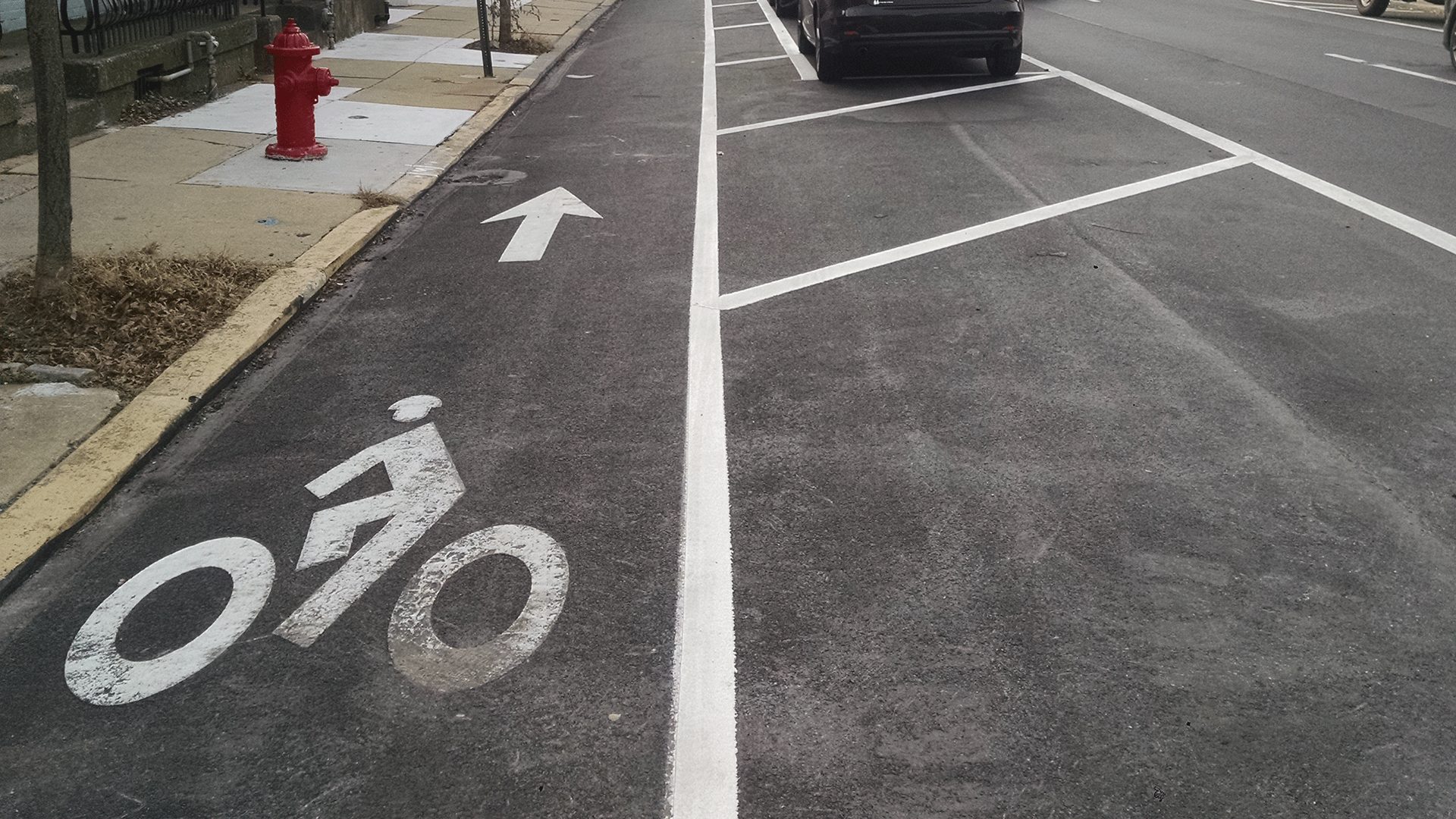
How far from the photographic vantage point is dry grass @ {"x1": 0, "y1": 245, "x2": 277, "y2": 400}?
551 cm

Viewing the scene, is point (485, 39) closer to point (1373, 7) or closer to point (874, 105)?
point (874, 105)

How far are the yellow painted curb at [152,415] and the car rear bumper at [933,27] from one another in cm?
683

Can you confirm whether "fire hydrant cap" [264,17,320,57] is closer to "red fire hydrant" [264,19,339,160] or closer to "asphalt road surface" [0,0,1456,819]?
"red fire hydrant" [264,19,339,160]

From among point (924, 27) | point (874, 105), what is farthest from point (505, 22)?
point (924, 27)

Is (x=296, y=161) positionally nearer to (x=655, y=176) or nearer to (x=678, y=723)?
(x=655, y=176)

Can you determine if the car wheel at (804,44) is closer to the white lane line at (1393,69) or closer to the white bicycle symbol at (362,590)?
the white lane line at (1393,69)

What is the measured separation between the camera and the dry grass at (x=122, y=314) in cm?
551

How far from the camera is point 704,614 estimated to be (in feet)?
12.1

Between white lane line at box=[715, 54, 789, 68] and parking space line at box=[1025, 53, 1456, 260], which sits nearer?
parking space line at box=[1025, 53, 1456, 260]

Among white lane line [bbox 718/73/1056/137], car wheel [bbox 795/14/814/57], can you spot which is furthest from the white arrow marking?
car wheel [bbox 795/14/814/57]

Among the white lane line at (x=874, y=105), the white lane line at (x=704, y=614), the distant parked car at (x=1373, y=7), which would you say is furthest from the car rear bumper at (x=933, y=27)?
the distant parked car at (x=1373, y=7)

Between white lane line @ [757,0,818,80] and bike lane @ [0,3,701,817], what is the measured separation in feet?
27.9

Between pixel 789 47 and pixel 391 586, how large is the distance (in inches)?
565

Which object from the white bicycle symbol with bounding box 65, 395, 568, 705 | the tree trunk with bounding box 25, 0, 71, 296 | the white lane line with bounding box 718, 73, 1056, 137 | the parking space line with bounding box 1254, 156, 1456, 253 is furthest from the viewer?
the white lane line with bounding box 718, 73, 1056, 137
